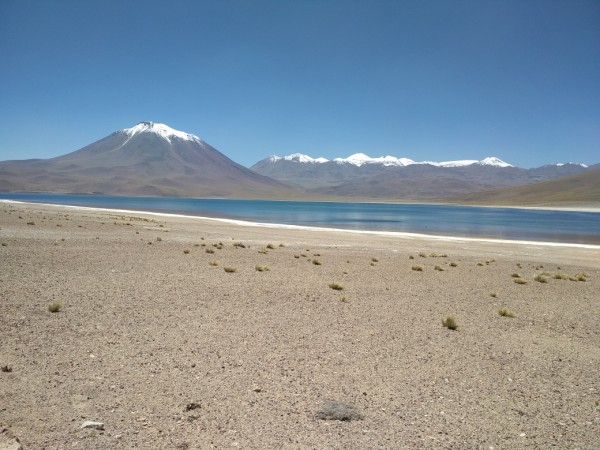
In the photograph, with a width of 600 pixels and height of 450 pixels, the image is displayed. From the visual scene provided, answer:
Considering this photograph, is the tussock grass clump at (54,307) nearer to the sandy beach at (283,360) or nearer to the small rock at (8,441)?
the sandy beach at (283,360)

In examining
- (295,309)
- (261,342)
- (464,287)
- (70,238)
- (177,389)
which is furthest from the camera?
A: (70,238)

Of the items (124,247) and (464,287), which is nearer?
(464,287)

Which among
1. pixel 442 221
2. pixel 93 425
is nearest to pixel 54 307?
pixel 93 425

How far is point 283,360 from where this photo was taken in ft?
22.4

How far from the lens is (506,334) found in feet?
29.2

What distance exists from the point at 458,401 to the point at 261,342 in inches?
130

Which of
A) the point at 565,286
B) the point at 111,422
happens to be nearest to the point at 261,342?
the point at 111,422

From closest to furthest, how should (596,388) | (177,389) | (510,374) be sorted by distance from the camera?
(177,389) → (596,388) → (510,374)

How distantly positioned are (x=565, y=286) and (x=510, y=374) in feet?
32.3

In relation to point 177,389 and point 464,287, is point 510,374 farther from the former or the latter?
point 464,287

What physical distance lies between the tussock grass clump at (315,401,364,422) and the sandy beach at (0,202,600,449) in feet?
→ 0.27

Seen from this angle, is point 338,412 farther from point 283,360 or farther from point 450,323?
point 450,323

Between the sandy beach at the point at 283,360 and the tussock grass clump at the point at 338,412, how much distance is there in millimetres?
83

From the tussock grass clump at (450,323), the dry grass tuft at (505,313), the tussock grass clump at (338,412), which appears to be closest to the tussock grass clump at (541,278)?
the dry grass tuft at (505,313)
